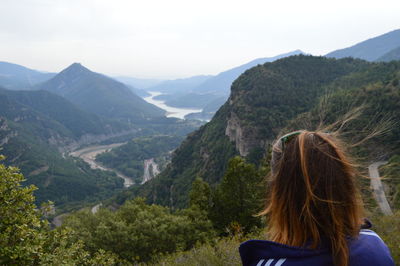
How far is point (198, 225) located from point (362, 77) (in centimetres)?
5757

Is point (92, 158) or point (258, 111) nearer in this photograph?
point (258, 111)

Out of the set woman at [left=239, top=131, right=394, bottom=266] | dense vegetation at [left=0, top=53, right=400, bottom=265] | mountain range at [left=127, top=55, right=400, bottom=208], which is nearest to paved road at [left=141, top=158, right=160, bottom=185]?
dense vegetation at [left=0, top=53, right=400, bottom=265]

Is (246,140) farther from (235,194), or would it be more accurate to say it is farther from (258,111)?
(235,194)

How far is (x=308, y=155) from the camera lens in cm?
195

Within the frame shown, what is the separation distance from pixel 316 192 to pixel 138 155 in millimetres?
169818

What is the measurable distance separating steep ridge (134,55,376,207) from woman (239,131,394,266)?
45886 mm

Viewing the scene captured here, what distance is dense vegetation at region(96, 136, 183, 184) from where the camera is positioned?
486 feet

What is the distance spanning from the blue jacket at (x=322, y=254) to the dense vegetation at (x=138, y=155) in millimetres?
132999

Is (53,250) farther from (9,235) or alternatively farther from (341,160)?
(341,160)

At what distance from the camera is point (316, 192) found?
1.92m

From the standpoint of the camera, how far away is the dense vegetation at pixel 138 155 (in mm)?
148000

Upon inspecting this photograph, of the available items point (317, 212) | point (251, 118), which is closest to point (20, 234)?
point (317, 212)

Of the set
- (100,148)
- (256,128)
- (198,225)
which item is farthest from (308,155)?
(100,148)

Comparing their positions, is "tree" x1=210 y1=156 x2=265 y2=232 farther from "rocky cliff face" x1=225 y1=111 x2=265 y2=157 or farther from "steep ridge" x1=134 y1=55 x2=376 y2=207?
"rocky cliff face" x1=225 y1=111 x2=265 y2=157
